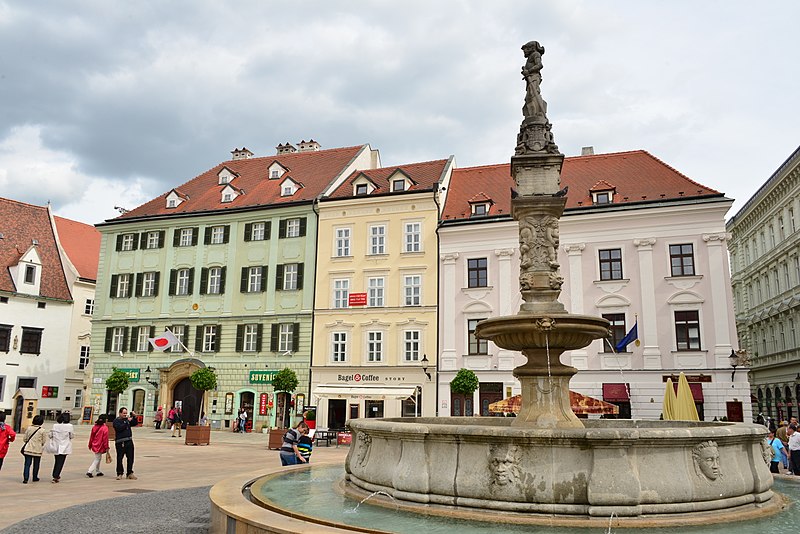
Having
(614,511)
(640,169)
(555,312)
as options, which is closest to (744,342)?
(640,169)

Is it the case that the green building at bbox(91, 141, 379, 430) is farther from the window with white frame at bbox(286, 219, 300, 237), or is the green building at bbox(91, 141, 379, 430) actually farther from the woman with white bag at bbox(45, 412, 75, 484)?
the woman with white bag at bbox(45, 412, 75, 484)

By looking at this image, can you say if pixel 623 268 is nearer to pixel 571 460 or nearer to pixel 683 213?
pixel 683 213

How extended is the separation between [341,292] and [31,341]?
21.1m

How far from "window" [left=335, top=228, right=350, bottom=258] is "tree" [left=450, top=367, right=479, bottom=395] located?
9.32m

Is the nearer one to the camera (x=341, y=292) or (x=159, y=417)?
(x=341, y=292)

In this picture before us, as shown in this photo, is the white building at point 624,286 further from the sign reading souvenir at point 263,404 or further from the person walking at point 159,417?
the person walking at point 159,417

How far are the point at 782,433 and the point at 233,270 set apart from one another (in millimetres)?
27297

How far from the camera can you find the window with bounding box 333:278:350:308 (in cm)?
3403

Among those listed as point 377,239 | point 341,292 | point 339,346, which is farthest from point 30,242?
point 377,239

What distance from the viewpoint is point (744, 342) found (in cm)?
4988

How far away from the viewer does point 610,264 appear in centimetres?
2978

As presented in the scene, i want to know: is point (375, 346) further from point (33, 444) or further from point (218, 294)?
point (33, 444)

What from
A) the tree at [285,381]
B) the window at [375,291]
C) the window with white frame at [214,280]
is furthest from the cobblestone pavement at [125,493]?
the window with white frame at [214,280]

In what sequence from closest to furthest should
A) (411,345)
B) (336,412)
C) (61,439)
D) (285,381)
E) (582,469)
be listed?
(582,469)
(61,439)
(285,381)
(411,345)
(336,412)
